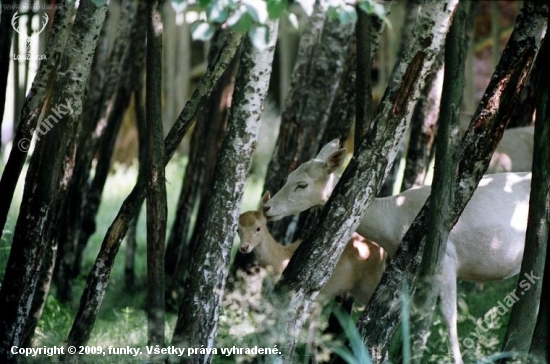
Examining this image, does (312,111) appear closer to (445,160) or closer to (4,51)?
(4,51)

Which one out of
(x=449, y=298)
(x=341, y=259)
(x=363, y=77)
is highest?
(x=363, y=77)

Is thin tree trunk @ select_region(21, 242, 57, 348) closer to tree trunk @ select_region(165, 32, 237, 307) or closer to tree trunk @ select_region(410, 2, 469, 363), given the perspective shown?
tree trunk @ select_region(165, 32, 237, 307)

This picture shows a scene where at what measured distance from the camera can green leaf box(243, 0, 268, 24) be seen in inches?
132

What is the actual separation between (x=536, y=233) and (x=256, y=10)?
2.69m

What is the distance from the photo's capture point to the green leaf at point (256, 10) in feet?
11.0

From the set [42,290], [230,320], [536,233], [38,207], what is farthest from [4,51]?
[536,233]

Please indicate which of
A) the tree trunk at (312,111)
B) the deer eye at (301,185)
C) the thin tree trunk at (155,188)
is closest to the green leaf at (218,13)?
the thin tree trunk at (155,188)

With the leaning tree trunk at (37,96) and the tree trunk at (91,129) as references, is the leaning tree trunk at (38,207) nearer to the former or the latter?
the leaning tree trunk at (37,96)

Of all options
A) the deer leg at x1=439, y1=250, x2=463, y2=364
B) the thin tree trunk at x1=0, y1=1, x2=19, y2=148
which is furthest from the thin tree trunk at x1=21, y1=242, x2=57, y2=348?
the deer leg at x1=439, y1=250, x2=463, y2=364

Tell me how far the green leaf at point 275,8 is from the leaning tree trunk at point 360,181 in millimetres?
1685

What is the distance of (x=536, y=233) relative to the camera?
17.5 feet

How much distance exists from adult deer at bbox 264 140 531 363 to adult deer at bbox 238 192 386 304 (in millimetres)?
117

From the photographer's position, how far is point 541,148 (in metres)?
5.32

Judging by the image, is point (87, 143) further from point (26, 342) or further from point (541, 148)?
point (541, 148)
